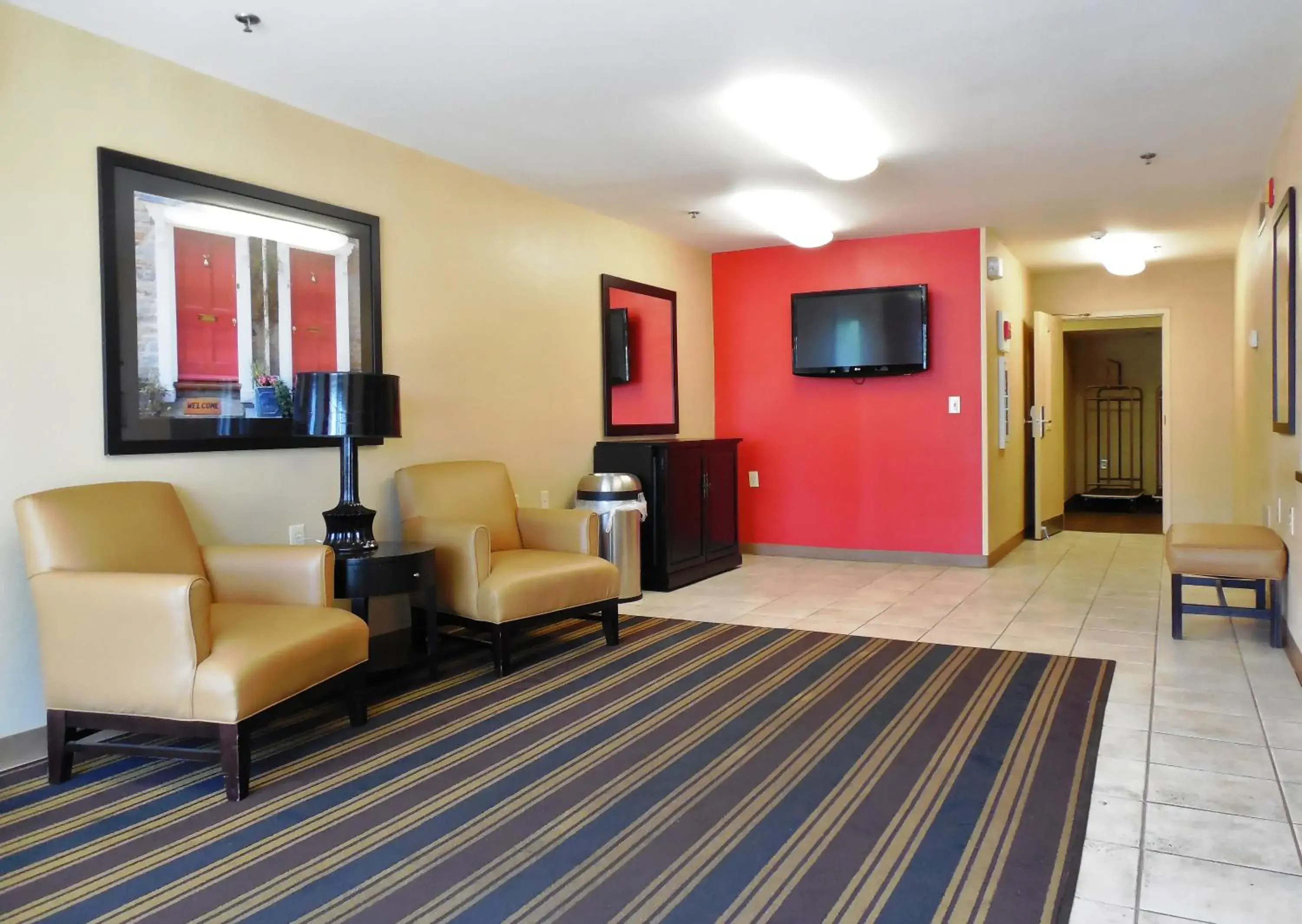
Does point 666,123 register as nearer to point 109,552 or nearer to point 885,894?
point 109,552

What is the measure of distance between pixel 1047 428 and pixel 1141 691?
5257 mm

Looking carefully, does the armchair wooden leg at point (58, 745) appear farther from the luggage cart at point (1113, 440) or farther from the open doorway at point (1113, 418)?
the luggage cart at point (1113, 440)

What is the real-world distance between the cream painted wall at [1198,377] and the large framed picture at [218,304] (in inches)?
267

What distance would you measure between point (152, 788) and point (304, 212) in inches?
89.8

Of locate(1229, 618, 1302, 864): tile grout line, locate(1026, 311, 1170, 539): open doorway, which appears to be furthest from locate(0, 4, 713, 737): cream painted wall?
locate(1026, 311, 1170, 539): open doorway

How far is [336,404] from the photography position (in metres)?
3.34

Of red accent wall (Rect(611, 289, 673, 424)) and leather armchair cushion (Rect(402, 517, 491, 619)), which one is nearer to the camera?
leather armchair cushion (Rect(402, 517, 491, 619))

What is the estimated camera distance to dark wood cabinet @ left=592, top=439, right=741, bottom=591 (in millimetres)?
5453

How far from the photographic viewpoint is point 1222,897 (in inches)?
73.8

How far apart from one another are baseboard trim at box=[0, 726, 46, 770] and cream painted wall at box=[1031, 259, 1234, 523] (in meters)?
8.12

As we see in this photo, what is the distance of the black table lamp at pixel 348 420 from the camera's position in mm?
3338

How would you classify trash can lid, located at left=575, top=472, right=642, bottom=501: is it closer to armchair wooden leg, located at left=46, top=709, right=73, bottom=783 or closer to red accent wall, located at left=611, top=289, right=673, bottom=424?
red accent wall, located at left=611, top=289, right=673, bottom=424

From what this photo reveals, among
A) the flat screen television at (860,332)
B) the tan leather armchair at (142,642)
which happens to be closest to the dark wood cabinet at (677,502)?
the flat screen television at (860,332)

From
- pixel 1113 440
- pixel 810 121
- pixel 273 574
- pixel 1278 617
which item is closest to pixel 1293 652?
pixel 1278 617
